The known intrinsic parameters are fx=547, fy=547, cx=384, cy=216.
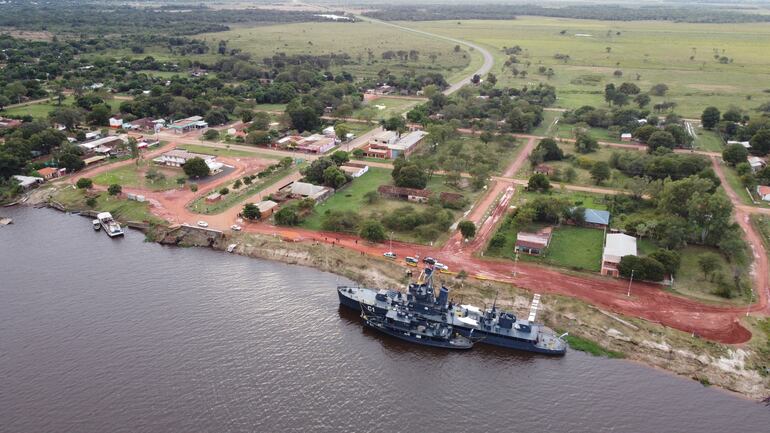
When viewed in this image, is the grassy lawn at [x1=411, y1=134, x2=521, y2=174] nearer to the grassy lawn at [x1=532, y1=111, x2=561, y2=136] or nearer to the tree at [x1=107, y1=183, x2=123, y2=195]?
the grassy lawn at [x1=532, y1=111, x2=561, y2=136]

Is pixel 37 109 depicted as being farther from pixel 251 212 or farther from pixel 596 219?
pixel 596 219

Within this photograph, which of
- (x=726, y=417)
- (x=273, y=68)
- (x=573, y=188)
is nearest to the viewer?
(x=726, y=417)

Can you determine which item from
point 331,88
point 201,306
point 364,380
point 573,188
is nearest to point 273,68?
point 331,88

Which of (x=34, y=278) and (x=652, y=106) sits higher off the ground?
(x=652, y=106)

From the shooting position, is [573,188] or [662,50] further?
[662,50]

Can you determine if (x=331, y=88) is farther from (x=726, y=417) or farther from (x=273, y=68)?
(x=726, y=417)

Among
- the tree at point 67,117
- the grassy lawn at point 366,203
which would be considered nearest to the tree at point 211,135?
the tree at point 67,117

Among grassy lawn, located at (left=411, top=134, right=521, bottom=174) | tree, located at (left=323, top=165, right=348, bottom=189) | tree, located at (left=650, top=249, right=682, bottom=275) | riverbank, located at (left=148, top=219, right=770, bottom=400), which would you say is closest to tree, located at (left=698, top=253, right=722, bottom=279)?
tree, located at (left=650, top=249, right=682, bottom=275)
